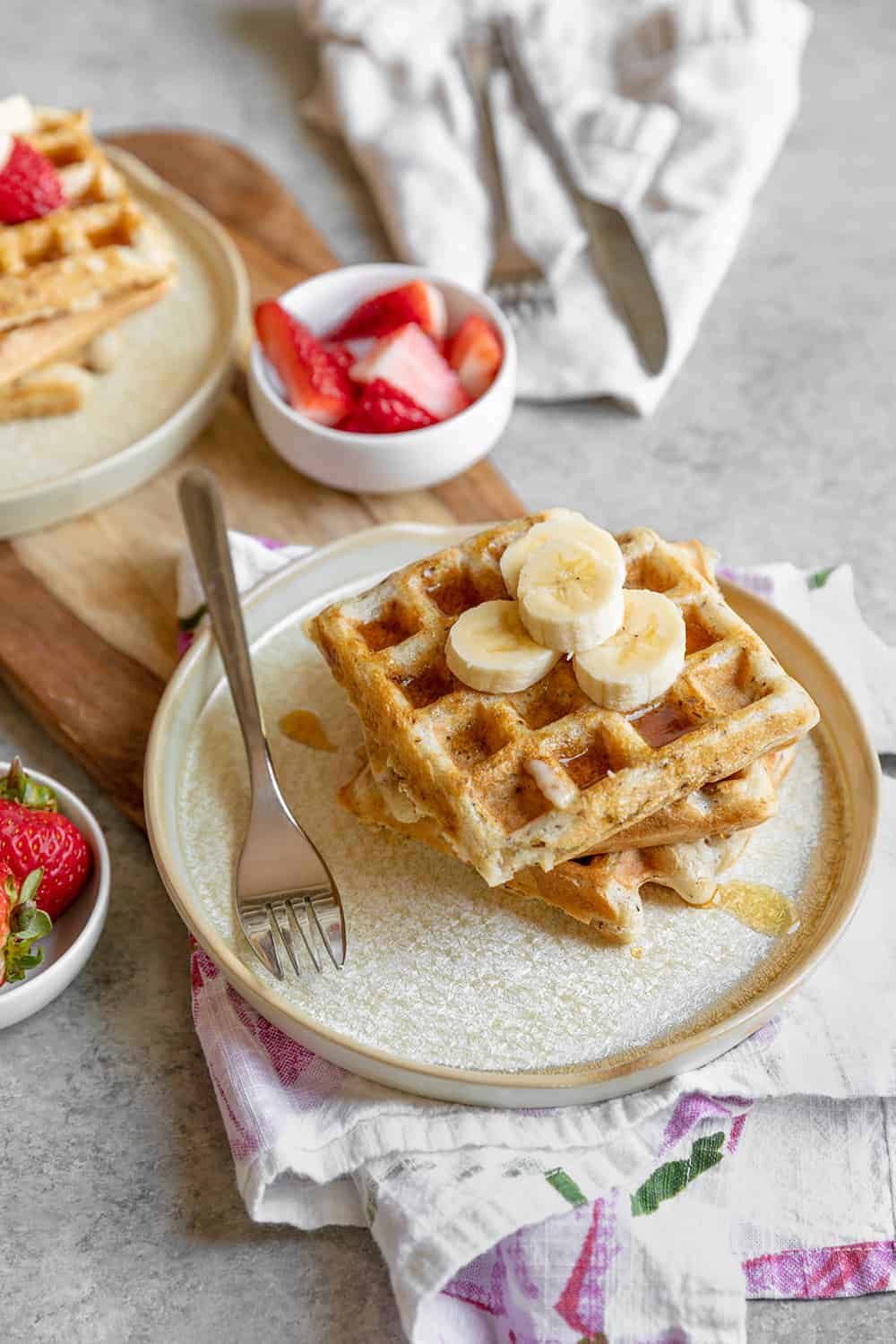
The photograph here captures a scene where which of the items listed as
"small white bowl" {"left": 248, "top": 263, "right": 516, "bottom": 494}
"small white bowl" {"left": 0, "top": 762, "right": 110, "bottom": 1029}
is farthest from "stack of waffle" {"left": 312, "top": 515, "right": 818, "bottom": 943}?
"small white bowl" {"left": 248, "top": 263, "right": 516, "bottom": 494}

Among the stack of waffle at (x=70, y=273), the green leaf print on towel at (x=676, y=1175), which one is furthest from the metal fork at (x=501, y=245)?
the green leaf print on towel at (x=676, y=1175)

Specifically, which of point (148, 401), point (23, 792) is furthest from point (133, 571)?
point (23, 792)

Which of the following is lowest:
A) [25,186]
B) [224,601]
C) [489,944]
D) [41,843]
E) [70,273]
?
[489,944]

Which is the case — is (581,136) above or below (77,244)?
below

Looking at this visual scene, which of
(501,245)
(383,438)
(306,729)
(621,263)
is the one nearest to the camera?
(306,729)

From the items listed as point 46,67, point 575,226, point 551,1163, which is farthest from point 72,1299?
point 46,67

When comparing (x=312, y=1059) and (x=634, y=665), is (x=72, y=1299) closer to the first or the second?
(x=312, y=1059)

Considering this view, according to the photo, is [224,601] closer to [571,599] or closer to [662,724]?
[571,599]
